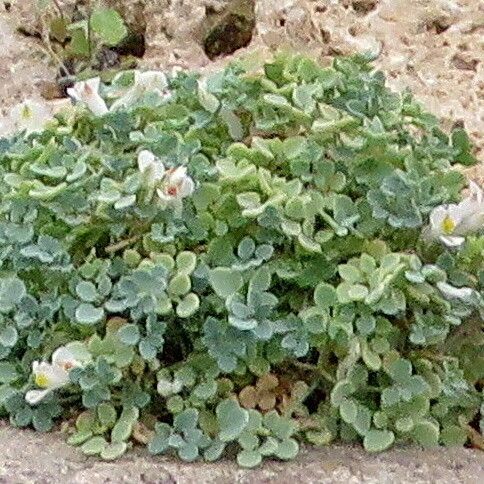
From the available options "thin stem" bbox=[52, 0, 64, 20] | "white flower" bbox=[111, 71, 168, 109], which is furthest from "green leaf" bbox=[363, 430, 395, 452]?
"thin stem" bbox=[52, 0, 64, 20]

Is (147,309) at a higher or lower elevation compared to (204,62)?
higher

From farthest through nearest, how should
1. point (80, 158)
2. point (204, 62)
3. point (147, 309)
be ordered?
point (204, 62), point (80, 158), point (147, 309)

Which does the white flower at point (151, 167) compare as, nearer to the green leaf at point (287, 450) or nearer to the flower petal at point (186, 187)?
the flower petal at point (186, 187)

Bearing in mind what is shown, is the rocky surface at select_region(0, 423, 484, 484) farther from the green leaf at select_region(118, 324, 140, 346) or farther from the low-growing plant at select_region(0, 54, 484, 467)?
the green leaf at select_region(118, 324, 140, 346)

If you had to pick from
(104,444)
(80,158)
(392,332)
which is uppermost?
(80,158)

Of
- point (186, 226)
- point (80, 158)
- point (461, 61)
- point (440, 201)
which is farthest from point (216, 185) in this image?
point (461, 61)

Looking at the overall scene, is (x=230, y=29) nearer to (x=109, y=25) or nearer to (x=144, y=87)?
(x=109, y=25)

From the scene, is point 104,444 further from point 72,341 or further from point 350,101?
point 350,101

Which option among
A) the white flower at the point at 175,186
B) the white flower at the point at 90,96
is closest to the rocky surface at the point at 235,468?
the white flower at the point at 175,186

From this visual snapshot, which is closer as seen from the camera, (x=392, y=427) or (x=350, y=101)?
(x=392, y=427)
